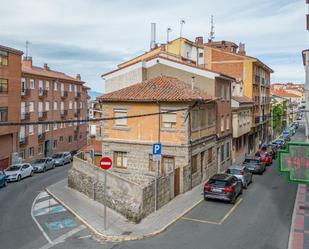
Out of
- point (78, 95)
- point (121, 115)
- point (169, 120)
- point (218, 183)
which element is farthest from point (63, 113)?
point (218, 183)

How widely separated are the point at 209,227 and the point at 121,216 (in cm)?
461

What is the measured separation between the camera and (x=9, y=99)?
35938mm

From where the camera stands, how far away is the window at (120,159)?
81.5ft

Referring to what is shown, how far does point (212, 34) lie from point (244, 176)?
3837 cm

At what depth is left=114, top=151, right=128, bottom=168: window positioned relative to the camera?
24844 mm

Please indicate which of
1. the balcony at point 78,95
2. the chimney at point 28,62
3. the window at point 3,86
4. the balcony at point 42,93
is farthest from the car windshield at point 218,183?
the balcony at point 78,95

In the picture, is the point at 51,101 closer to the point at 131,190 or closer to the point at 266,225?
the point at 131,190

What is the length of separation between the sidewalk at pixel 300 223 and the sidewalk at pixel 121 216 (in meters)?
5.42

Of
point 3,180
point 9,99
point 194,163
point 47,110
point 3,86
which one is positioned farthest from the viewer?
point 47,110

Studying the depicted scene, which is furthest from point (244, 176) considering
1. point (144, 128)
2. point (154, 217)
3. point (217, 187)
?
point (154, 217)

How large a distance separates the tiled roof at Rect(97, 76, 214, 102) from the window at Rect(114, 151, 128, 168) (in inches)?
153

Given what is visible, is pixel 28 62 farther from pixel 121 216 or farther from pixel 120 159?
pixel 121 216

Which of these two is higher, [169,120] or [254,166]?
[169,120]

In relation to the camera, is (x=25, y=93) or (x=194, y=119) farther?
(x=25, y=93)
